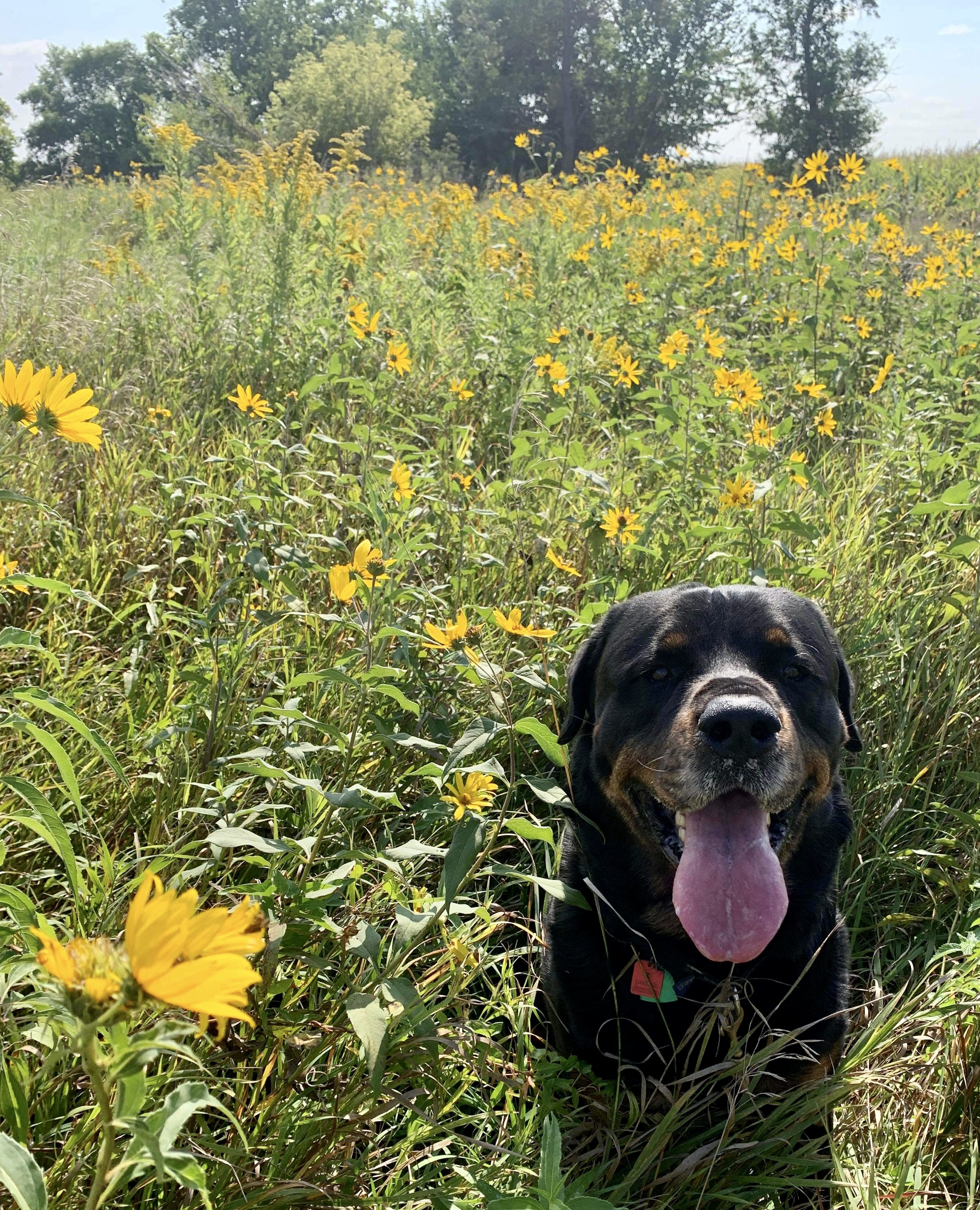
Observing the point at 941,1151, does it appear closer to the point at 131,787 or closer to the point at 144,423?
the point at 131,787

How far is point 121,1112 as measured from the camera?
29.6 inches

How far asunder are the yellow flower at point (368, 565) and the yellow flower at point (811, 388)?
8.02ft

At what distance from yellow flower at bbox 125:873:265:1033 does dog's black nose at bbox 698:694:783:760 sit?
140 centimetres

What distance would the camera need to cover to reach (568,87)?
2889 centimetres

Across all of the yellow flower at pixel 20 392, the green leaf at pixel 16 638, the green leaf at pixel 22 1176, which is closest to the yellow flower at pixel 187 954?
the green leaf at pixel 22 1176

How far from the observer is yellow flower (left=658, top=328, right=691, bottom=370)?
11.7 ft

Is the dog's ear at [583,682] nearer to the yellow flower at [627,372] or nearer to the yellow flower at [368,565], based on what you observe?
the yellow flower at [368,565]

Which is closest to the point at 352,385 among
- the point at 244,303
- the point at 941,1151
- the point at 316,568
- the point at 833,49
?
the point at 316,568

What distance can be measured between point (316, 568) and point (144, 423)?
6.54ft

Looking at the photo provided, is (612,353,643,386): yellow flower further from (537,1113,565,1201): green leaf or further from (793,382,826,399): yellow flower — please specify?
(537,1113,565,1201): green leaf

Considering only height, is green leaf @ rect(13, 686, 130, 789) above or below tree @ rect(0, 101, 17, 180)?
below

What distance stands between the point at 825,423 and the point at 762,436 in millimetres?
952

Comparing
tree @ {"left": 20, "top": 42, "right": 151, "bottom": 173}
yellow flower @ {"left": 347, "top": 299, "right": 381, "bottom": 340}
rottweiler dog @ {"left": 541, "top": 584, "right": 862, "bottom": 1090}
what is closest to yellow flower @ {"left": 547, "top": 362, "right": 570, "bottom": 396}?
yellow flower @ {"left": 347, "top": 299, "right": 381, "bottom": 340}

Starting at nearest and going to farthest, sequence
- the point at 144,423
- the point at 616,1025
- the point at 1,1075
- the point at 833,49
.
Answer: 1. the point at 1,1075
2. the point at 616,1025
3. the point at 144,423
4. the point at 833,49
